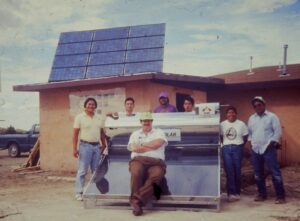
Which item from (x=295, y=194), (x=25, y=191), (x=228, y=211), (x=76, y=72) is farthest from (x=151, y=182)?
(x=76, y=72)

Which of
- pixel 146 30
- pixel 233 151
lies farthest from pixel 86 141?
pixel 146 30

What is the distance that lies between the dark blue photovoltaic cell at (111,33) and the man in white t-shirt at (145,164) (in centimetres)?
755

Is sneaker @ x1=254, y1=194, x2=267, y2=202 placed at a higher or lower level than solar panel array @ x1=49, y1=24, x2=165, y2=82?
lower

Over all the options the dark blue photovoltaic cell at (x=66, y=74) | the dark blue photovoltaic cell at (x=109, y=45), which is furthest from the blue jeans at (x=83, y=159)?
the dark blue photovoltaic cell at (x=109, y=45)

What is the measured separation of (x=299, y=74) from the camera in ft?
44.3

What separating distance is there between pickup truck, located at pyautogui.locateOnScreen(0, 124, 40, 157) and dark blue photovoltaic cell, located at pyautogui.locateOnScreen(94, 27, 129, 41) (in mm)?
8610

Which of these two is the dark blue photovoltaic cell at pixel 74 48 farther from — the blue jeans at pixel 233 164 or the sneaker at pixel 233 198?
the sneaker at pixel 233 198

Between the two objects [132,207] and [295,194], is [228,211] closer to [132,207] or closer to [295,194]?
[132,207]

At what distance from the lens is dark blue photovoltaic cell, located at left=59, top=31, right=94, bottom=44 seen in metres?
14.2

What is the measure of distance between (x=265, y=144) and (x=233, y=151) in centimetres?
59

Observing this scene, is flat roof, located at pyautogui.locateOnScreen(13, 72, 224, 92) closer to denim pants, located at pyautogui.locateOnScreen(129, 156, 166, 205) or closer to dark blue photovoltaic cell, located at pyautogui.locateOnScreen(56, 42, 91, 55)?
dark blue photovoltaic cell, located at pyautogui.locateOnScreen(56, 42, 91, 55)

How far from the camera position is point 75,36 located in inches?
571

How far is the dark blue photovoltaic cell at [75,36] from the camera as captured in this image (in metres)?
14.2

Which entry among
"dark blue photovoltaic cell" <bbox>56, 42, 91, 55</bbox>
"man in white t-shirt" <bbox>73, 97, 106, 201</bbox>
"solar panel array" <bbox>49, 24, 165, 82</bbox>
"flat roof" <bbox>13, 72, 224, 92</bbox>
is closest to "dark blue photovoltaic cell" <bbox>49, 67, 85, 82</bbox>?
"solar panel array" <bbox>49, 24, 165, 82</bbox>
